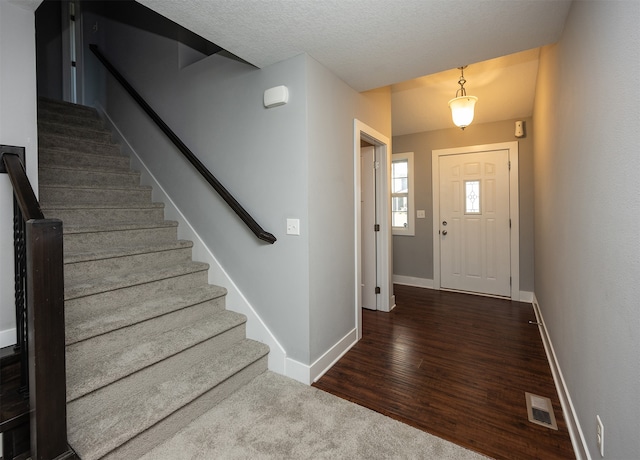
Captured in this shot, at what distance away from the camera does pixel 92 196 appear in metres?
2.73

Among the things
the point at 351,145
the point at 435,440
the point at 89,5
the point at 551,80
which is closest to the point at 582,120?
the point at 551,80

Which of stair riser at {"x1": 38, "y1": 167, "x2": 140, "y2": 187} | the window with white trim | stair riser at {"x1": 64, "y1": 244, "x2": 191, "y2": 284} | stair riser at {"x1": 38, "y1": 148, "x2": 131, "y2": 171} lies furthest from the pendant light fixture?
stair riser at {"x1": 38, "y1": 148, "x2": 131, "y2": 171}

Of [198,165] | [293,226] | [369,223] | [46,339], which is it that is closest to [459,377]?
[293,226]

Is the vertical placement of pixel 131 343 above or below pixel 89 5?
below

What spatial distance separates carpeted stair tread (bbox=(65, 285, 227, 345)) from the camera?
5.75 ft

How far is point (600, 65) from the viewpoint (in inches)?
49.5

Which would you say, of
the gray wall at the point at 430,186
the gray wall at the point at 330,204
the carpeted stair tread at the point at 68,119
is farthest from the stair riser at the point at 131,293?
the gray wall at the point at 430,186

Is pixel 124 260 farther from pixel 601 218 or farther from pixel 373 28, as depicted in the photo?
pixel 601 218

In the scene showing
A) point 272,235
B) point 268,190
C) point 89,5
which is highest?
point 89,5

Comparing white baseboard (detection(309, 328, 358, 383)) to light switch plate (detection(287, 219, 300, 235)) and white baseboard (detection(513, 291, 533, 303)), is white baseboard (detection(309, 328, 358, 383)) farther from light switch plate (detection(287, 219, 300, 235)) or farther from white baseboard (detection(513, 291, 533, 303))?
white baseboard (detection(513, 291, 533, 303))

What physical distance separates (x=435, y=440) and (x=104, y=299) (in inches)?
84.5

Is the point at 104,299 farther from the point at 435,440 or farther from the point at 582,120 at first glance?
the point at 582,120

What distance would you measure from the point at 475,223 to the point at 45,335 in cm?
462

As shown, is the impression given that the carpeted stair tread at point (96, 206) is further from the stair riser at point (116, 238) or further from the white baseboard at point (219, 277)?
the stair riser at point (116, 238)
